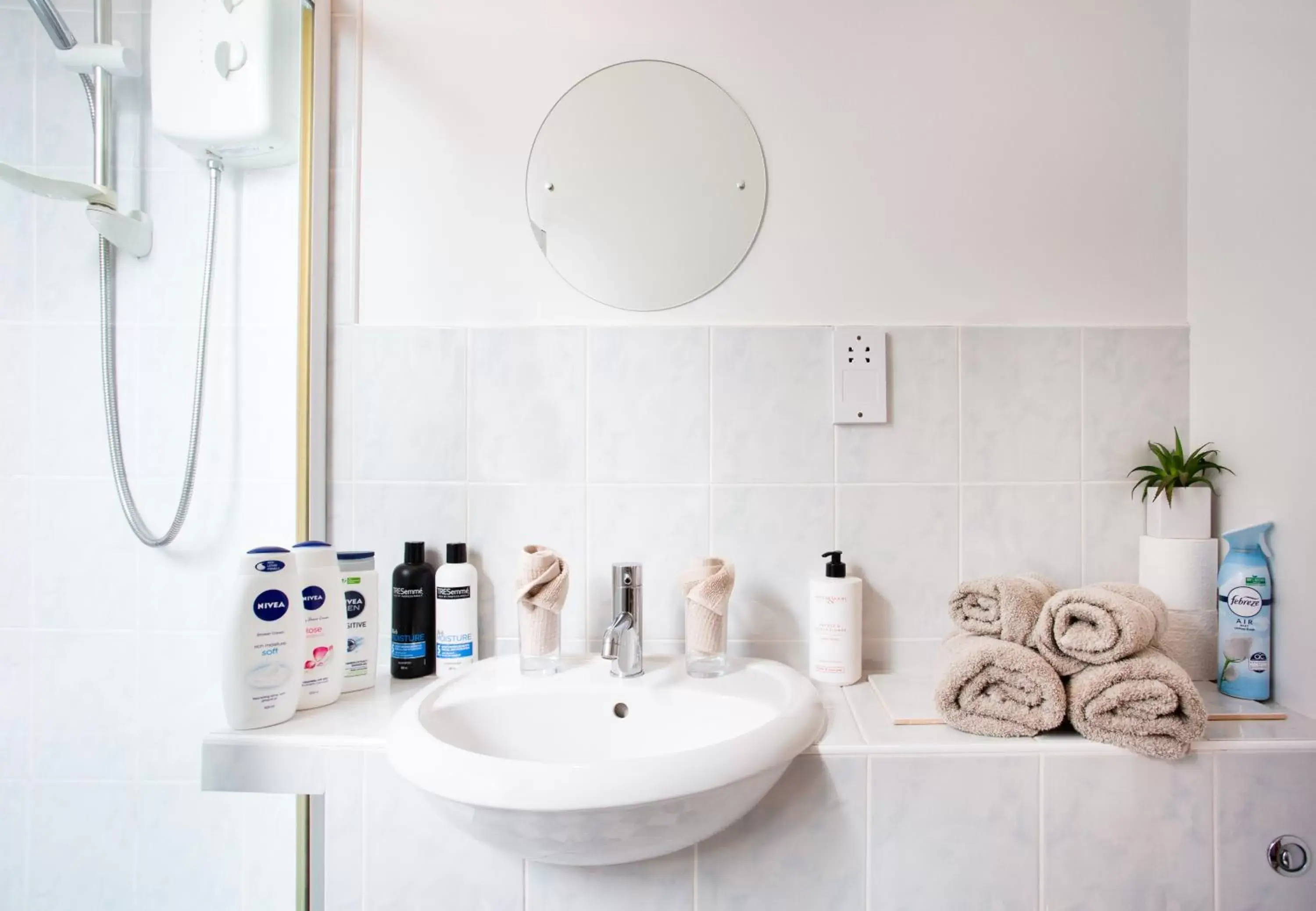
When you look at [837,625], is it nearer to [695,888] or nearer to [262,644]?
[695,888]

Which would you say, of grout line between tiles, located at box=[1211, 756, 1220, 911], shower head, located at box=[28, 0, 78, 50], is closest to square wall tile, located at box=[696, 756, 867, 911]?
grout line between tiles, located at box=[1211, 756, 1220, 911]

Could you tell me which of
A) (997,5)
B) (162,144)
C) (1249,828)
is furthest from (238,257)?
(1249,828)

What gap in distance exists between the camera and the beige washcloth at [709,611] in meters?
0.96

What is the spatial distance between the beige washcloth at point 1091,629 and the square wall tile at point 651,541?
1.65 feet

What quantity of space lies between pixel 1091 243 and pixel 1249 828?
87 cm

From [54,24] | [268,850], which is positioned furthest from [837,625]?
[54,24]

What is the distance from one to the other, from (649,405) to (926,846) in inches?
28.7

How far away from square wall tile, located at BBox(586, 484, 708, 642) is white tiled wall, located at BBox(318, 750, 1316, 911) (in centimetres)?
36

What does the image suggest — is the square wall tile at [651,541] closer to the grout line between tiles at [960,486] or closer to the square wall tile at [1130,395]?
the grout line between tiles at [960,486]

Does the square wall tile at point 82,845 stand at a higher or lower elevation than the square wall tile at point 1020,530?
lower

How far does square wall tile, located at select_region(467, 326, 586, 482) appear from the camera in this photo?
43.5 inches

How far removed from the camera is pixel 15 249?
27.9 inches

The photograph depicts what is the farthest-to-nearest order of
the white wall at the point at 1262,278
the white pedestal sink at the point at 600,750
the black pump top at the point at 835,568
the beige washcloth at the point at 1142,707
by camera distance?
the black pump top at the point at 835,568 < the white wall at the point at 1262,278 < the beige washcloth at the point at 1142,707 < the white pedestal sink at the point at 600,750

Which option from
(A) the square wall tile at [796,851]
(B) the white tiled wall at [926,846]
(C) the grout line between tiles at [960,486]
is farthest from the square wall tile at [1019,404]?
(A) the square wall tile at [796,851]
